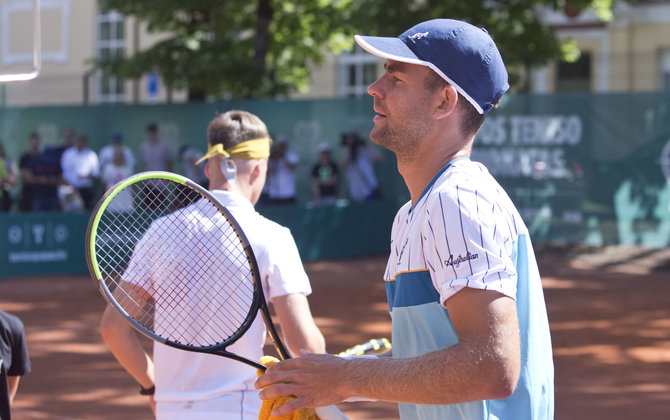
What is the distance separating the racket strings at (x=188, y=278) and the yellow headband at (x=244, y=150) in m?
0.21

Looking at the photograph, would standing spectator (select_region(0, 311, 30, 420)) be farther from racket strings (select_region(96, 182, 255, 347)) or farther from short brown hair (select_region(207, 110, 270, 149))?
short brown hair (select_region(207, 110, 270, 149))

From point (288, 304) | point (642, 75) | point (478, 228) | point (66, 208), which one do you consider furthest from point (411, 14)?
point (478, 228)

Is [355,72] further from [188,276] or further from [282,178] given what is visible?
[188,276]

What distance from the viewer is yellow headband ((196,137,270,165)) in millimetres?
3199

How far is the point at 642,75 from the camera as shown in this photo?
1529 cm

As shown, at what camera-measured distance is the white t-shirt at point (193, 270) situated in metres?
2.94

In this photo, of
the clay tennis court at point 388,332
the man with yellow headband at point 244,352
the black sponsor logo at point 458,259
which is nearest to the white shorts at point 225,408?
the man with yellow headband at point 244,352

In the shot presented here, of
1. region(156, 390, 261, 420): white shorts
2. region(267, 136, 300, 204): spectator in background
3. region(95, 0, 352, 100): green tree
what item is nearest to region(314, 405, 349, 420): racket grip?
region(156, 390, 261, 420): white shorts

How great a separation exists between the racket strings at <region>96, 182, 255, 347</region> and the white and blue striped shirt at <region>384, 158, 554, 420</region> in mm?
854

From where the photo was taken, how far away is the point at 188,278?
2.89 meters

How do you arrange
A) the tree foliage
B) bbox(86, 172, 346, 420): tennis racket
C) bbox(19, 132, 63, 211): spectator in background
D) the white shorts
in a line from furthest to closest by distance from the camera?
the tree foliage < bbox(19, 132, 63, 211): spectator in background < the white shorts < bbox(86, 172, 346, 420): tennis racket

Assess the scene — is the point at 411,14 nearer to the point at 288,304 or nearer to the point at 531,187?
the point at 531,187

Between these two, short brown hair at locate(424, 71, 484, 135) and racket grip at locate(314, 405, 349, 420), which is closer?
short brown hair at locate(424, 71, 484, 135)

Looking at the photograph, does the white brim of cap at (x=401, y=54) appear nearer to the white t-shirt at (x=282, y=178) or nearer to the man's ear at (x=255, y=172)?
the man's ear at (x=255, y=172)
